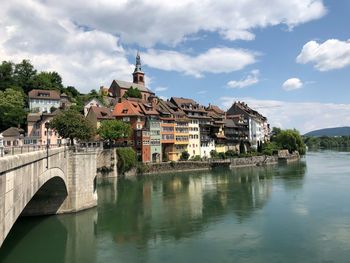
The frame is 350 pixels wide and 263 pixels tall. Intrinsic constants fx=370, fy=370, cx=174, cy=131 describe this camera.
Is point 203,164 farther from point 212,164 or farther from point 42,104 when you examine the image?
point 42,104

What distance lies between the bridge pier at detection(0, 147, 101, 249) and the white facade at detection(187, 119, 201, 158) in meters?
52.7

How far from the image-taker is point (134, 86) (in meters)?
119

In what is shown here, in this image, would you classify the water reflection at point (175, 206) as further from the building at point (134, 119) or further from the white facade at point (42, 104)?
the white facade at point (42, 104)

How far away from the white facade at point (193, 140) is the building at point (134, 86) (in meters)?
29.2

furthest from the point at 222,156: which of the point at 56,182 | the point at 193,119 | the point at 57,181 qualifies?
the point at 57,181

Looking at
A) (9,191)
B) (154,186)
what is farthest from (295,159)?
(9,191)

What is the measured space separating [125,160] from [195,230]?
40.1m

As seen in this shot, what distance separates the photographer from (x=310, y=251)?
902 inches

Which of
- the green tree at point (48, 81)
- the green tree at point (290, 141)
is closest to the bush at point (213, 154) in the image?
the green tree at point (290, 141)

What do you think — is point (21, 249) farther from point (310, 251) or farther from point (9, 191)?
point (310, 251)

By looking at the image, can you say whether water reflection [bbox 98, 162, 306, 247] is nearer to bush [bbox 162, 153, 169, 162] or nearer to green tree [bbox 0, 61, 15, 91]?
bush [bbox 162, 153, 169, 162]

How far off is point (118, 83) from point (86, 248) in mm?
93009

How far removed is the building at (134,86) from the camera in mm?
113812

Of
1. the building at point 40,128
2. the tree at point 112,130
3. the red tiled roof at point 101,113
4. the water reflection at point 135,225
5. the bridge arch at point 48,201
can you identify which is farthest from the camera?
the red tiled roof at point 101,113
